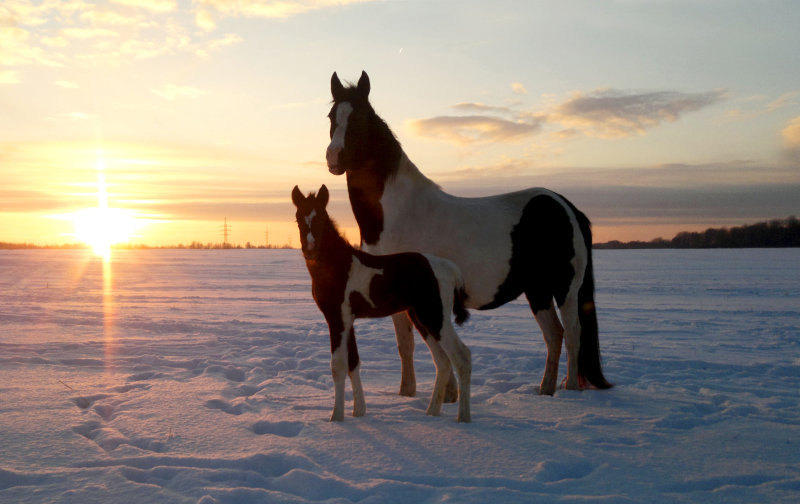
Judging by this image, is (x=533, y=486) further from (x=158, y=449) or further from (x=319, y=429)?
(x=158, y=449)

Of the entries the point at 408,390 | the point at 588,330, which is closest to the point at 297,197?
the point at 408,390

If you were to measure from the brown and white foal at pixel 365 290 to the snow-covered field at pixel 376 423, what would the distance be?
19.7 inches

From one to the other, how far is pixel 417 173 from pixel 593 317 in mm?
2543

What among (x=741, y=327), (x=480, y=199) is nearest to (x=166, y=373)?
(x=480, y=199)

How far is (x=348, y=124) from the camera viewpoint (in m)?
4.72

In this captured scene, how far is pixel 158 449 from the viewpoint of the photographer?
3.67 m

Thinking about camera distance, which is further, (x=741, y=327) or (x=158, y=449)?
(x=741, y=327)

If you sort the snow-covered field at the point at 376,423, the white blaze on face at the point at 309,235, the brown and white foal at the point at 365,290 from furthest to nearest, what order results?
the brown and white foal at the point at 365,290, the white blaze on face at the point at 309,235, the snow-covered field at the point at 376,423

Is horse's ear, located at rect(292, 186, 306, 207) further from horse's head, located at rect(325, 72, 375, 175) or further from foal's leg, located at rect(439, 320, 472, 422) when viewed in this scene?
foal's leg, located at rect(439, 320, 472, 422)

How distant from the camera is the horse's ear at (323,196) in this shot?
4.31 m

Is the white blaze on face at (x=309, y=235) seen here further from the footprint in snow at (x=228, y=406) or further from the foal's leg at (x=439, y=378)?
the footprint in snow at (x=228, y=406)

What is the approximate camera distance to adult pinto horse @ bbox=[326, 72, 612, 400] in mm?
4867

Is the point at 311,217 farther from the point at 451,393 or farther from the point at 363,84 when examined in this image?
the point at 451,393

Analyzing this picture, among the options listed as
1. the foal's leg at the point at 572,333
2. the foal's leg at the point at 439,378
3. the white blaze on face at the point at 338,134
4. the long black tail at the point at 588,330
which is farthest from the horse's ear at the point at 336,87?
the foal's leg at the point at 572,333
